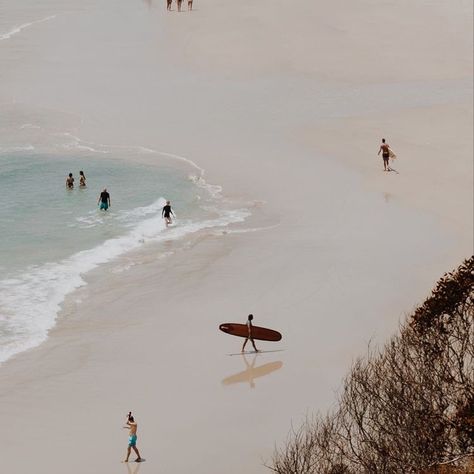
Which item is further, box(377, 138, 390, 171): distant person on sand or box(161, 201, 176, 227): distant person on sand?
box(377, 138, 390, 171): distant person on sand

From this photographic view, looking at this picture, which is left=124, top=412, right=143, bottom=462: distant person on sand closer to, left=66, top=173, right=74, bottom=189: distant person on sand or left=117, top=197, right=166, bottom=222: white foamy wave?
left=117, top=197, right=166, bottom=222: white foamy wave

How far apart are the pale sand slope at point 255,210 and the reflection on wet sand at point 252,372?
0.68 feet

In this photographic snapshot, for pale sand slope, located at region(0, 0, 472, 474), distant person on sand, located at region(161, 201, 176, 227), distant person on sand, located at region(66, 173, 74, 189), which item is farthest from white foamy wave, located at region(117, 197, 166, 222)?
pale sand slope, located at region(0, 0, 472, 474)

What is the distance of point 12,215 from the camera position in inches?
1832

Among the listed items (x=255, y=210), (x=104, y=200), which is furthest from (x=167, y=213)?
(x=255, y=210)

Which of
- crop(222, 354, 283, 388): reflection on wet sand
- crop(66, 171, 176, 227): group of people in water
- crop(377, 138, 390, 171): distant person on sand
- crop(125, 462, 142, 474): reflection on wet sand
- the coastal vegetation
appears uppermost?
crop(377, 138, 390, 171): distant person on sand

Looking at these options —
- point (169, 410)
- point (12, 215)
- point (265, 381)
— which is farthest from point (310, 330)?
point (12, 215)

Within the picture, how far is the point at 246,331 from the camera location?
31.5 meters

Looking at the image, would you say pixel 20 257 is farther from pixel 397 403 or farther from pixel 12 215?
pixel 397 403

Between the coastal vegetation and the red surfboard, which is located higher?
the coastal vegetation

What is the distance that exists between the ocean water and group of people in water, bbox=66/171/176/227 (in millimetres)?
296

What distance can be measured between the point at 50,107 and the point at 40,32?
22587 mm

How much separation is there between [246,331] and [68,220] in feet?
57.1

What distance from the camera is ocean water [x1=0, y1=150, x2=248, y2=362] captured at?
1419 inches
